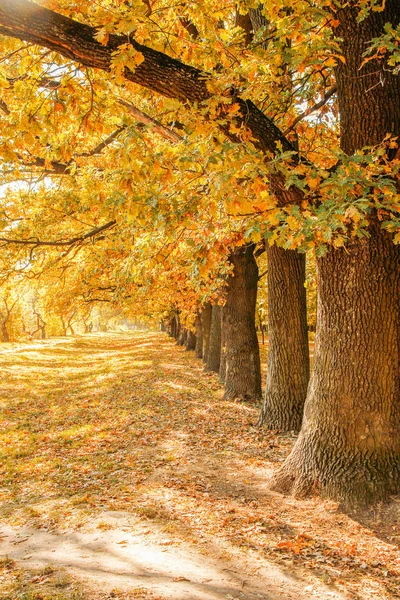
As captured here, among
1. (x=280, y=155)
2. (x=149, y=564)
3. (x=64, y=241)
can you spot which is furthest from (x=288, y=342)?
(x=149, y=564)

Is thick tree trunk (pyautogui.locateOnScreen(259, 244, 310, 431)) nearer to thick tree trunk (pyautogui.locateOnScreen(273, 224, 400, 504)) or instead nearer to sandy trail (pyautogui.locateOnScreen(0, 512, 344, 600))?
thick tree trunk (pyautogui.locateOnScreen(273, 224, 400, 504))

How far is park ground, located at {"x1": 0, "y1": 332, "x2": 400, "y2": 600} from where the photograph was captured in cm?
397

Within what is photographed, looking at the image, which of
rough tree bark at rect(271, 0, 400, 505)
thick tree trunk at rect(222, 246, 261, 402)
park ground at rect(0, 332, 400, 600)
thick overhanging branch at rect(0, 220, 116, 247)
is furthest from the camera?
thick tree trunk at rect(222, 246, 261, 402)

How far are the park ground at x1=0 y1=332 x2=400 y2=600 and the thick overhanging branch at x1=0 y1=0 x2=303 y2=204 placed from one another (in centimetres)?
369

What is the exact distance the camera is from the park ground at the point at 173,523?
3967 mm

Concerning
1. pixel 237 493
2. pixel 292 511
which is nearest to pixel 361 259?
pixel 292 511

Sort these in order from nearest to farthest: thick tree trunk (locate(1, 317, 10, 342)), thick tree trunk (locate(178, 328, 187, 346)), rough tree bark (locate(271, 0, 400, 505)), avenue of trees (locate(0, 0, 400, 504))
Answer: avenue of trees (locate(0, 0, 400, 504)) → rough tree bark (locate(271, 0, 400, 505)) → thick tree trunk (locate(178, 328, 187, 346)) → thick tree trunk (locate(1, 317, 10, 342))

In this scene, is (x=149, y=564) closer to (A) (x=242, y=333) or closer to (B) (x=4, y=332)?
(A) (x=242, y=333)

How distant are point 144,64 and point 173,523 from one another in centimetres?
492

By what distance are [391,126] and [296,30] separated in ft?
5.01

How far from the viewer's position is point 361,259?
17.7 ft

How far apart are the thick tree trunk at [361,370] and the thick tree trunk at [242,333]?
706 centimetres

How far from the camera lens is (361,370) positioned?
5.57 metres

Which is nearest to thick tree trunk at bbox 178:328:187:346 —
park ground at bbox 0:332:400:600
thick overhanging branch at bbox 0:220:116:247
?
park ground at bbox 0:332:400:600
